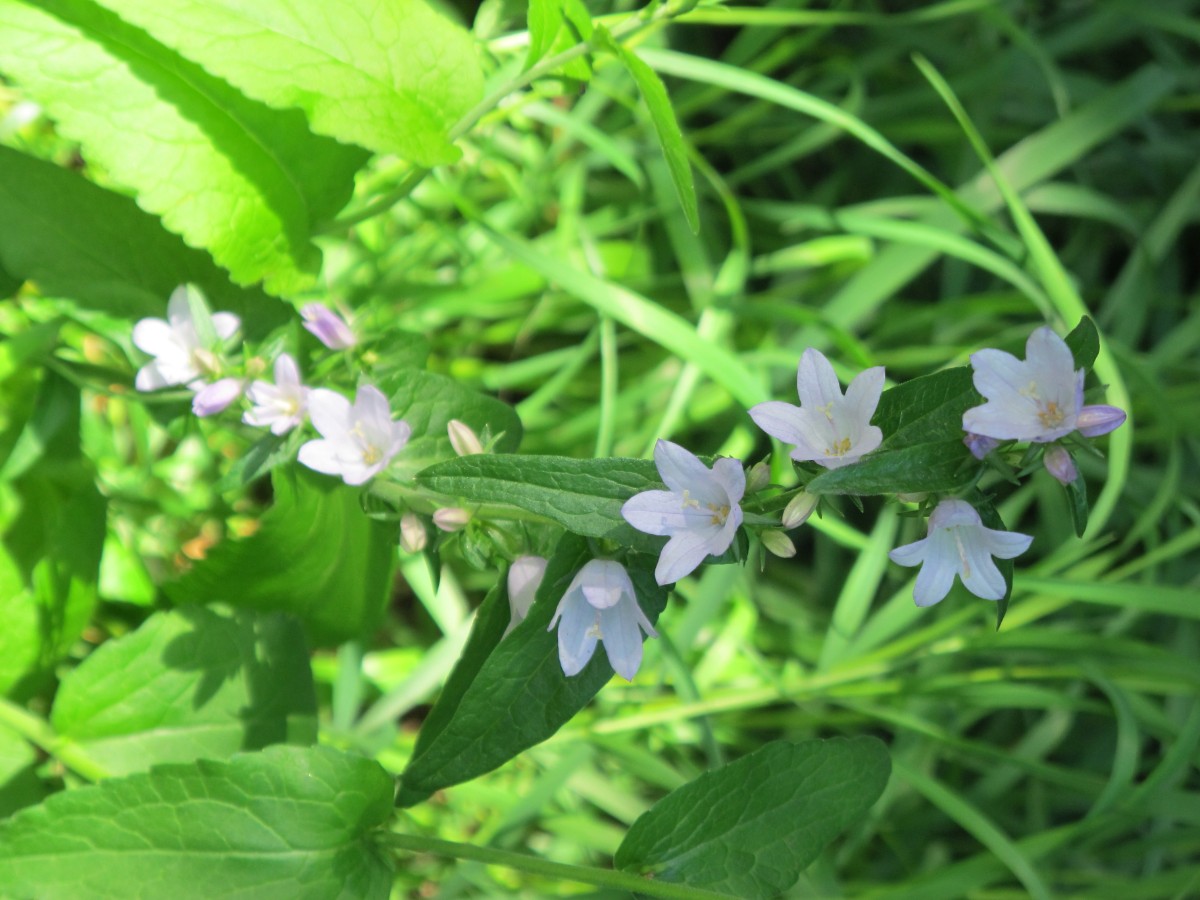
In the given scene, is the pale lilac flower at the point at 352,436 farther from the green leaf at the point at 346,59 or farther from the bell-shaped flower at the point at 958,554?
the bell-shaped flower at the point at 958,554

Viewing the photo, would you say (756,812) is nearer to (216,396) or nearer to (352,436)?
(352,436)

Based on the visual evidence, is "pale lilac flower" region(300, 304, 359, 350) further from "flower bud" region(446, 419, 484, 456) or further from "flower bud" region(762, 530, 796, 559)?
"flower bud" region(762, 530, 796, 559)

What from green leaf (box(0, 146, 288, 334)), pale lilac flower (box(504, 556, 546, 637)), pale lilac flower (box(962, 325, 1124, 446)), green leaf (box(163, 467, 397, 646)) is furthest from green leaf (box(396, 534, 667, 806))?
green leaf (box(0, 146, 288, 334))

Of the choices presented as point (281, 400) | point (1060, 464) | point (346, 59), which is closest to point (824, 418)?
point (1060, 464)

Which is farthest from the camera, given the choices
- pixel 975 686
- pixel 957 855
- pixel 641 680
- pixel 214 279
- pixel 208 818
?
pixel 957 855

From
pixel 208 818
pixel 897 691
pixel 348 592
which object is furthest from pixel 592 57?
pixel 897 691

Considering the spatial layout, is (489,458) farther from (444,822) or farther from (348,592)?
(444,822)
